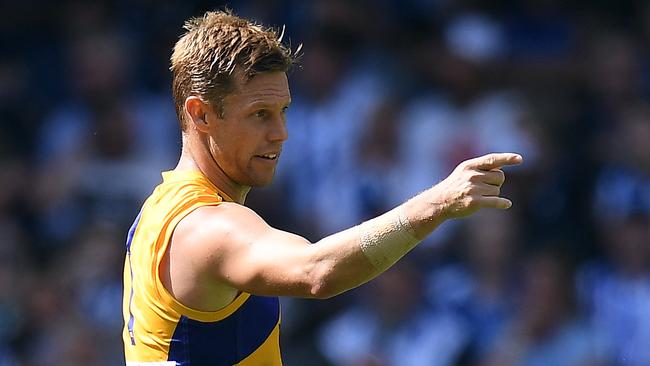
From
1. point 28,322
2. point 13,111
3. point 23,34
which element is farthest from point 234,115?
point 23,34

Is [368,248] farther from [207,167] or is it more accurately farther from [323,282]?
[207,167]

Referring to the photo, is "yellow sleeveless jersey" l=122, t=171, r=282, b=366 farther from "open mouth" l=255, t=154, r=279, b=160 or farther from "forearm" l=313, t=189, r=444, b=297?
"forearm" l=313, t=189, r=444, b=297

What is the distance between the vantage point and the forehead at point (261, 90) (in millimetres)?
4023

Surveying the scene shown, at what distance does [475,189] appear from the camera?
135 inches

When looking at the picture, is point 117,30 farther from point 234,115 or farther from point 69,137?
point 234,115

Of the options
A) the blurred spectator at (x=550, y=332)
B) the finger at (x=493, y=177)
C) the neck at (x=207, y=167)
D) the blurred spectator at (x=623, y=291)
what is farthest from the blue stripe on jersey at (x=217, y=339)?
the blurred spectator at (x=623, y=291)

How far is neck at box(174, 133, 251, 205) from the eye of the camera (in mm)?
4180

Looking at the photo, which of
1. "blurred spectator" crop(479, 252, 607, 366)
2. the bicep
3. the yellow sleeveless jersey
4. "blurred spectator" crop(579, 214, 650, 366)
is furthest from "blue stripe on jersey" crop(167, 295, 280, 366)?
"blurred spectator" crop(579, 214, 650, 366)

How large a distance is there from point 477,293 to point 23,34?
5.06 m

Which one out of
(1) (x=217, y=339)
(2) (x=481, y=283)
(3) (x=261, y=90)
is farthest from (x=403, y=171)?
(1) (x=217, y=339)

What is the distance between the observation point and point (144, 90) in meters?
10.1

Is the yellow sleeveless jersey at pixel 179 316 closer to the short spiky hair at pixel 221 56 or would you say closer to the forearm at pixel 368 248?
the short spiky hair at pixel 221 56

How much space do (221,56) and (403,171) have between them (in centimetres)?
488

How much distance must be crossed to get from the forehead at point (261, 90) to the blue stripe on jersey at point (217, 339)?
0.62 metres
